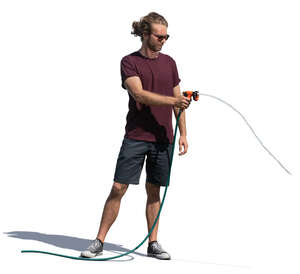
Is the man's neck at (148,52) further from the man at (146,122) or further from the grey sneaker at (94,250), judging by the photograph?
the grey sneaker at (94,250)

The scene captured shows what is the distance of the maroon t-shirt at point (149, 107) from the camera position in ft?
21.5

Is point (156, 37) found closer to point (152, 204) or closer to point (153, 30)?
point (153, 30)

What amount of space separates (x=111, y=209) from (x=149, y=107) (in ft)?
3.16

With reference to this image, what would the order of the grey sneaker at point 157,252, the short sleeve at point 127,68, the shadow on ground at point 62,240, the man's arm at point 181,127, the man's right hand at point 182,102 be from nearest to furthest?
the man's right hand at point 182,102 → the short sleeve at point 127,68 → the grey sneaker at point 157,252 → the man's arm at point 181,127 → the shadow on ground at point 62,240

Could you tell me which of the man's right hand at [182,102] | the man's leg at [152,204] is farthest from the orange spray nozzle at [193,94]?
the man's leg at [152,204]

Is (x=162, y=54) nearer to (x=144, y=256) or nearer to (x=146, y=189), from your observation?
(x=146, y=189)

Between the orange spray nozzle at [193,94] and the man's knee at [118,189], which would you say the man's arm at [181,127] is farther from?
the man's knee at [118,189]

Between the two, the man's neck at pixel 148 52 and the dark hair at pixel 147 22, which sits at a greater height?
the dark hair at pixel 147 22

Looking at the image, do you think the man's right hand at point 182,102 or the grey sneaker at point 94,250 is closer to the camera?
the man's right hand at point 182,102

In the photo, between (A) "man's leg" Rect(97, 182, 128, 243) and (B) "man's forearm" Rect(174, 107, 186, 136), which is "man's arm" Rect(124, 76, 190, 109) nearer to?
(B) "man's forearm" Rect(174, 107, 186, 136)

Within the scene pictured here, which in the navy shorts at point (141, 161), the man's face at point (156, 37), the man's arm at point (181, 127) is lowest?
the navy shorts at point (141, 161)

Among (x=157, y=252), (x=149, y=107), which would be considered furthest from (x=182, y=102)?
(x=157, y=252)

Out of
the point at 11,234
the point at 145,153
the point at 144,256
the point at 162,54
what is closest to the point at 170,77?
the point at 162,54

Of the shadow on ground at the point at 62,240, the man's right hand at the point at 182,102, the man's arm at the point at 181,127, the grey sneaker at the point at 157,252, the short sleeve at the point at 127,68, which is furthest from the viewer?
the shadow on ground at the point at 62,240
